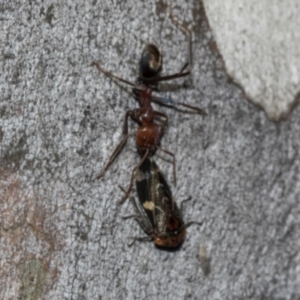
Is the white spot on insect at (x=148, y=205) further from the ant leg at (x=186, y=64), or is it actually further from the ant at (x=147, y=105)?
the ant leg at (x=186, y=64)

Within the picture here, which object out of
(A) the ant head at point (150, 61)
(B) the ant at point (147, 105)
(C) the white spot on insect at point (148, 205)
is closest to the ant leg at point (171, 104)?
(B) the ant at point (147, 105)

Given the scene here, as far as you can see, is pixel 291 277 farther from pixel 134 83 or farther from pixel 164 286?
pixel 134 83

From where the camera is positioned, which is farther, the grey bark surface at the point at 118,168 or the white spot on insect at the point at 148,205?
the white spot on insect at the point at 148,205

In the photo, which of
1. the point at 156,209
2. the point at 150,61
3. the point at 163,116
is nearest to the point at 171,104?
the point at 163,116

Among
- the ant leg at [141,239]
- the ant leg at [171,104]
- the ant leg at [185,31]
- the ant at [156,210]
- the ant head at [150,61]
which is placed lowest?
the ant leg at [141,239]

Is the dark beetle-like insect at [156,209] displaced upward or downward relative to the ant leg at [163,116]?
downward

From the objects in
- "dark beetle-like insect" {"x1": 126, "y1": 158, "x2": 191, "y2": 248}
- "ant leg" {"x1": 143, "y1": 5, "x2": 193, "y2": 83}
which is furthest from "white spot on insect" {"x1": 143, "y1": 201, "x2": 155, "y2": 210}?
"ant leg" {"x1": 143, "y1": 5, "x2": 193, "y2": 83}

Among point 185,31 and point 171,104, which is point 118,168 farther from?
point 185,31
